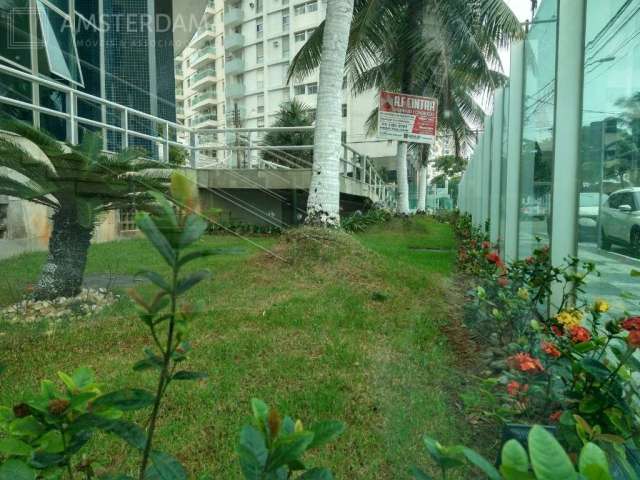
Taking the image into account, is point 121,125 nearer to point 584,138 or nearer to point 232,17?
point 232,17

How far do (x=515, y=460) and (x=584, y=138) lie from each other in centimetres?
264

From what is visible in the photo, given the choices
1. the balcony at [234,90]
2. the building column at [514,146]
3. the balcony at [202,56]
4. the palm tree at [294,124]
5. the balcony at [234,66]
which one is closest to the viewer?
the balcony at [202,56]

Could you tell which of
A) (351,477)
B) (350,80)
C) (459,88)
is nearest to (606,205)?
(351,477)

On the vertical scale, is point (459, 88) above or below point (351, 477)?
above

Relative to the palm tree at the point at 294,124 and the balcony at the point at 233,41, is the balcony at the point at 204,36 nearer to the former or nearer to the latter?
the balcony at the point at 233,41

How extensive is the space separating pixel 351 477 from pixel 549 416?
72 cm

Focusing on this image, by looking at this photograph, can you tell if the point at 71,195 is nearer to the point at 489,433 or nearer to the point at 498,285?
the point at 489,433

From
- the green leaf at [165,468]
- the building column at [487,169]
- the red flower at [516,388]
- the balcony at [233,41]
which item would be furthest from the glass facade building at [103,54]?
the building column at [487,169]

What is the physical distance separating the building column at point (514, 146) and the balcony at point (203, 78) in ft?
11.2

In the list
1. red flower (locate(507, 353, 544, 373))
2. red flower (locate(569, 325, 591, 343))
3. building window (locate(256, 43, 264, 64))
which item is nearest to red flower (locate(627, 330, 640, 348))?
red flower (locate(569, 325, 591, 343))

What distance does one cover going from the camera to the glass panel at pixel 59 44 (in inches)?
58.2

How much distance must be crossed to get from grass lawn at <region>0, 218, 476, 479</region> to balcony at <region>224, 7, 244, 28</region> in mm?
943

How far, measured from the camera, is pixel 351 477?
1638mm

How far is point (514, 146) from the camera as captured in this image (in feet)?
16.4
